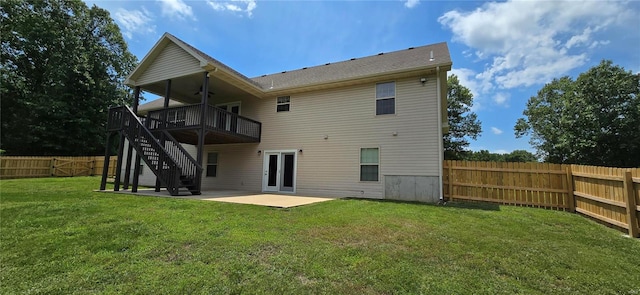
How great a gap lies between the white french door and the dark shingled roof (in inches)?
124

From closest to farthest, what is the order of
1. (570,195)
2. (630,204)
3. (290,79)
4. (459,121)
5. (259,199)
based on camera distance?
(630,204)
(570,195)
(259,199)
(290,79)
(459,121)

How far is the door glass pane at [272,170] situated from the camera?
39.9ft

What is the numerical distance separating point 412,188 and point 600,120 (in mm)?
23894

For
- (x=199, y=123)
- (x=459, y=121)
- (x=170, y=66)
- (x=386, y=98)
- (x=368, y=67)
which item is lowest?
(x=199, y=123)

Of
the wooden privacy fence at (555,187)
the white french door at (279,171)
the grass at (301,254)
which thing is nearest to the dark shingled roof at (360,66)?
the white french door at (279,171)

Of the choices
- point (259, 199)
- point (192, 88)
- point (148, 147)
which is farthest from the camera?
point (192, 88)

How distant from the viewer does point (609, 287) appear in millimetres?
2709

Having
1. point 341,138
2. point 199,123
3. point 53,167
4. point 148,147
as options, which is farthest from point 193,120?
point 53,167

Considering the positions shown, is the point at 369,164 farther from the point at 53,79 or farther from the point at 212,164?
the point at 53,79

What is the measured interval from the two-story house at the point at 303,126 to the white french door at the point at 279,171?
5 cm

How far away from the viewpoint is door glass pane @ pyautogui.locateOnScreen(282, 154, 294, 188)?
1191 centimetres

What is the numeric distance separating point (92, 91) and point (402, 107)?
90.2ft

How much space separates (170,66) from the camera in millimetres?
11102

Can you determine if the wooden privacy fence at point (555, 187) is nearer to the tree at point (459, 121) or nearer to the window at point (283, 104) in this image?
the window at point (283, 104)
